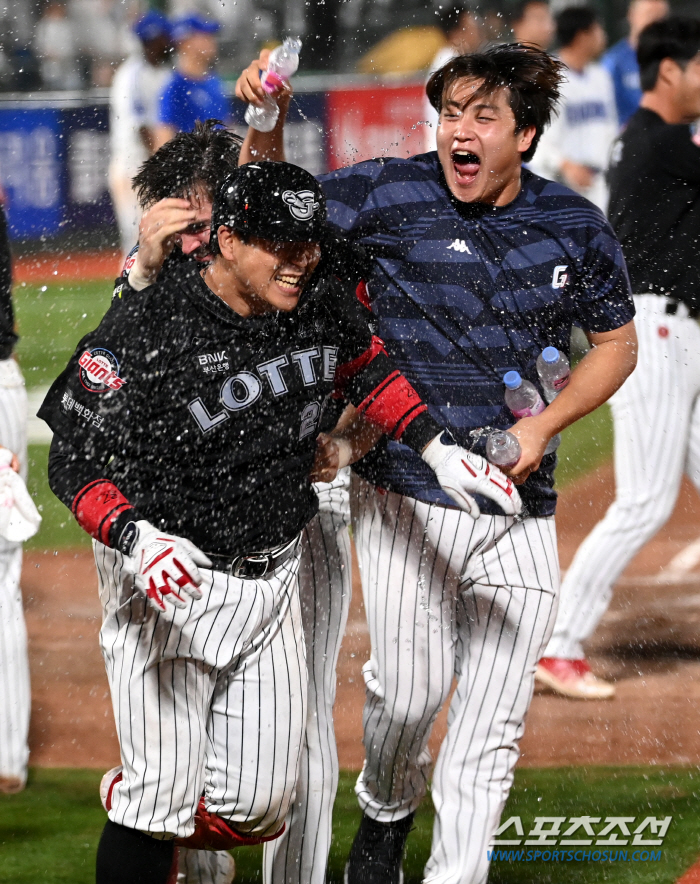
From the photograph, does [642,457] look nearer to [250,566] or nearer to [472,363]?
[472,363]

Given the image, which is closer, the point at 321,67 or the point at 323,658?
the point at 323,658

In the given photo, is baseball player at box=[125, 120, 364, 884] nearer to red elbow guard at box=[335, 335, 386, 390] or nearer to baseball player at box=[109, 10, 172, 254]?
red elbow guard at box=[335, 335, 386, 390]

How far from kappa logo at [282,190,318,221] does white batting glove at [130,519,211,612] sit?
674mm

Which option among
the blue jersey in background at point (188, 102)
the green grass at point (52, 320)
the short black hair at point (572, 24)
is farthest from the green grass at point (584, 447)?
the green grass at point (52, 320)

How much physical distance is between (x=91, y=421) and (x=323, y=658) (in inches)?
33.1

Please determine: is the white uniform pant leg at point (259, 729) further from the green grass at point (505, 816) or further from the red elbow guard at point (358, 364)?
the green grass at point (505, 816)

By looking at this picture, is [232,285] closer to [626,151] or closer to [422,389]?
[422,389]

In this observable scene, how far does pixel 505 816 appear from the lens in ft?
11.1

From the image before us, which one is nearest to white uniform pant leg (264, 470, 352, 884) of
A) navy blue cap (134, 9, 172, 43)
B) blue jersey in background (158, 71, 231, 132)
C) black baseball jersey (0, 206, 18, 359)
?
black baseball jersey (0, 206, 18, 359)

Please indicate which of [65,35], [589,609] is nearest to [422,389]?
[589,609]

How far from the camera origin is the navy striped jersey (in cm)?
275

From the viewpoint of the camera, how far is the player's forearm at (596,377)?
2756mm

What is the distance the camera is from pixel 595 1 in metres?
11.8

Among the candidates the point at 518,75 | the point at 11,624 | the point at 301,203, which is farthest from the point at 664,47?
the point at 11,624
